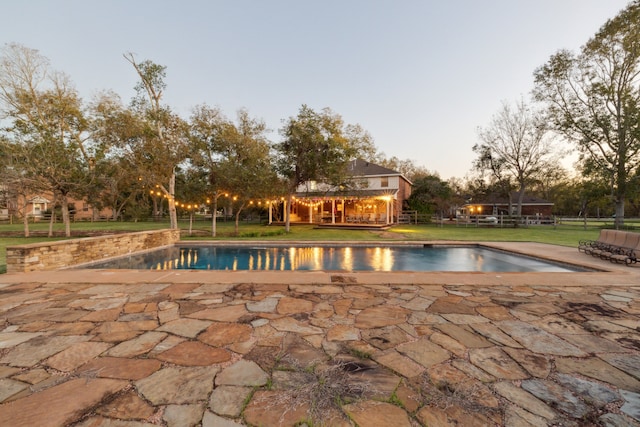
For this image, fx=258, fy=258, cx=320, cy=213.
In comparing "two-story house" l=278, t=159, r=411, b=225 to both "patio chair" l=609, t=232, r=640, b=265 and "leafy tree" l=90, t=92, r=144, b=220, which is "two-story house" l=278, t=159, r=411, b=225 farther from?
"patio chair" l=609, t=232, r=640, b=265

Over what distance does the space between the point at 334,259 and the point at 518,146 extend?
26527 mm

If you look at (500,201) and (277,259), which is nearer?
(277,259)

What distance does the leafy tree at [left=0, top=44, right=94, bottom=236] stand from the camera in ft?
41.1

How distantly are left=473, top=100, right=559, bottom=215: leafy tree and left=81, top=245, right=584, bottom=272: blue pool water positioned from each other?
20.0 metres

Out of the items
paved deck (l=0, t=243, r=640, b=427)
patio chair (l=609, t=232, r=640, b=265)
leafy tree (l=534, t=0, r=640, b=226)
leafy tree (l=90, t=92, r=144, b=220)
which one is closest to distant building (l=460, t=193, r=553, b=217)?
leafy tree (l=534, t=0, r=640, b=226)

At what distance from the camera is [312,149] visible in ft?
55.3

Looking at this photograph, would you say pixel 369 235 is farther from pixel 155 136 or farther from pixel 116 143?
pixel 116 143

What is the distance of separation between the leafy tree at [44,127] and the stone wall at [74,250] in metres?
6.59

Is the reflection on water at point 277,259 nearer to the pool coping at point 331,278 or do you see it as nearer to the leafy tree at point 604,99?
the pool coping at point 331,278

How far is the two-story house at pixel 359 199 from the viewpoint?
71.6 feet

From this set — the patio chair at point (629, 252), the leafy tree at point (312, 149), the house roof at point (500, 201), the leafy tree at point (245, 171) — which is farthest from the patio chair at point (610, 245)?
the house roof at point (500, 201)

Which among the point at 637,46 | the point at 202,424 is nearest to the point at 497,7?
the point at 637,46

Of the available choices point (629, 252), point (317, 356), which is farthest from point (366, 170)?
point (317, 356)

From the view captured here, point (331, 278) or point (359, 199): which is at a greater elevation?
point (359, 199)
